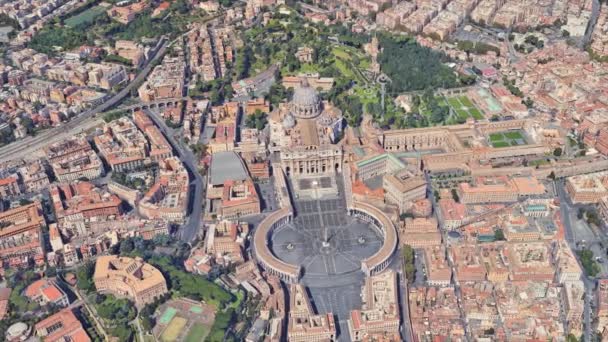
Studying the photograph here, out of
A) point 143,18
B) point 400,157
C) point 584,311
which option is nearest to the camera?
point 584,311

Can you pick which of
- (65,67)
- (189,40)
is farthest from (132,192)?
(189,40)

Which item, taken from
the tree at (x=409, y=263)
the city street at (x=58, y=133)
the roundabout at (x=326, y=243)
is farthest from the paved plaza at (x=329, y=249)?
the city street at (x=58, y=133)

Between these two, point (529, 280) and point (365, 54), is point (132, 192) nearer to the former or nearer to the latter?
point (529, 280)

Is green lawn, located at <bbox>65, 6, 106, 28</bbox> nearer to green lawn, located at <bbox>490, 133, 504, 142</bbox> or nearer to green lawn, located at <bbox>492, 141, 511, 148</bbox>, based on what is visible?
green lawn, located at <bbox>490, 133, 504, 142</bbox>

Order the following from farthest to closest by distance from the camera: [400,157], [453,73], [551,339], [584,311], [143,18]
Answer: [143,18] < [453,73] < [400,157] < [584,311] < [551,339]

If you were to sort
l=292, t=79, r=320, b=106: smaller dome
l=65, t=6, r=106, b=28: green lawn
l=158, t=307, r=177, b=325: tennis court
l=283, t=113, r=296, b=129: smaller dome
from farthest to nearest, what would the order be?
l=65, t=6, r=106, b=28: green lawn → l=292, t=79, r=320, b=106: smaller dome → l=283, t=113, r=296, b=129: smaller dome → l=158, t=307, r=177, b=325: tennis court

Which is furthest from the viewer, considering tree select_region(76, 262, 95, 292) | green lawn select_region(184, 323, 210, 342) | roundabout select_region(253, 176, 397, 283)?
roundabout select_region(253, 176, 397, 283)

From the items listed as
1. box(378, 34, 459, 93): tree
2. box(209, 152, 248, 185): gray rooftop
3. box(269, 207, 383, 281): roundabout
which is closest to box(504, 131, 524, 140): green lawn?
box(378, 34, 459, 93): tree
